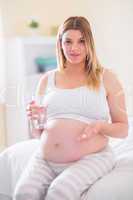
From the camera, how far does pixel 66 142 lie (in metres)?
1.09

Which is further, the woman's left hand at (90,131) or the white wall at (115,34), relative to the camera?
the white wall at (115,34)

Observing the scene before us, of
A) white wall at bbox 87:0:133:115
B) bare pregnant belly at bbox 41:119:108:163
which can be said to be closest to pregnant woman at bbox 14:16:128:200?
bare pregnant belly at bbox 41:119:108:163

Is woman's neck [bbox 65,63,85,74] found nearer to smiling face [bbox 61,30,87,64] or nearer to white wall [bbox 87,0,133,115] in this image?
smiling face [bbox 61,30,87,64]

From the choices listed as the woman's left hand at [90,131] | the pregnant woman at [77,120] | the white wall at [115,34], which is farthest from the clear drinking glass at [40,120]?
the white wall at [115,34]

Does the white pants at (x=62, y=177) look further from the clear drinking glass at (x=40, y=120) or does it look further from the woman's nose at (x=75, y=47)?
the woman's nose at (x=75, y=47)

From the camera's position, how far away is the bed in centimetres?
98

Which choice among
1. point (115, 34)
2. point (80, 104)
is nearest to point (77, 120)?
point (80, 104)

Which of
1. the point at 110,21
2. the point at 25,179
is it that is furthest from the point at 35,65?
the point at 25,179

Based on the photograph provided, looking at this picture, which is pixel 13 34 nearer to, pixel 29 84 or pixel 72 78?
pixel 29 84

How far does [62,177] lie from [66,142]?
12 centimetres

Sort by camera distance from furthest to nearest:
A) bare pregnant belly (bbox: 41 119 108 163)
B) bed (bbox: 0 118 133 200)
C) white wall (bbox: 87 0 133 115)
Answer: white wall (bbox: 87 0 133 115) < bare pregnant belly (bbox: 41 119 108 163) < bed (bbox: 0 118 133 200)

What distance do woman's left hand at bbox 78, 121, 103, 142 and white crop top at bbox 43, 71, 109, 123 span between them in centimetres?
5

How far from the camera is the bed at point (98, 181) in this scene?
0.98 metres

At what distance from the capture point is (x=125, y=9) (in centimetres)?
139
